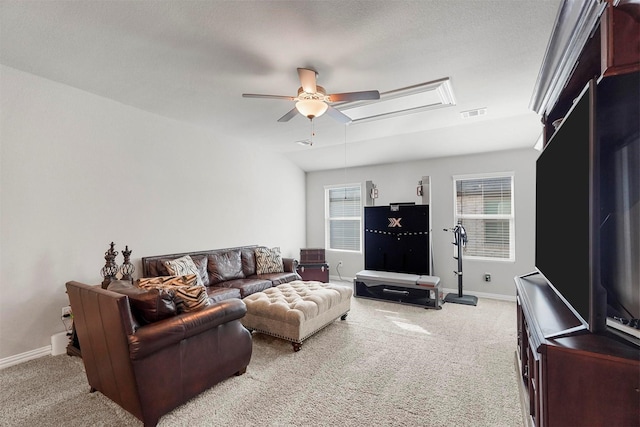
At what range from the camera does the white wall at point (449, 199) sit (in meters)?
4.55

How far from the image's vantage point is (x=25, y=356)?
2756 millimetres

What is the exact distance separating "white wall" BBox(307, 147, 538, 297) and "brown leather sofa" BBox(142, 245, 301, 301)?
216 cm

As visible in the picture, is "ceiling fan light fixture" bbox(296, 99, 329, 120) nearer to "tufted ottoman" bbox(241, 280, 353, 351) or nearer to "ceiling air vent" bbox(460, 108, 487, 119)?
"tufted ottoman" bbox(241, 280, 353, 351)

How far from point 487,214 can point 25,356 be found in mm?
6125

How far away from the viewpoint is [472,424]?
6.14ft

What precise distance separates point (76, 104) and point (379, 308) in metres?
4.45

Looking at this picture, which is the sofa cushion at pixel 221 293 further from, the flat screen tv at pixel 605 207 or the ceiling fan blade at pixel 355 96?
the flat screen tv at pixel 605 207

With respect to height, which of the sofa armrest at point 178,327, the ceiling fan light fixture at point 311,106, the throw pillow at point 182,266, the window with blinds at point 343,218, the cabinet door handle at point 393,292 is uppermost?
the ceiling fan light fixture at point 311,106

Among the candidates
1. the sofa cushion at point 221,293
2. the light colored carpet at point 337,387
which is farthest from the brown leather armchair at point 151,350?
the sofa cushion at point 221,293

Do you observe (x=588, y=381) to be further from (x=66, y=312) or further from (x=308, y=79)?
(x=66, y=312)

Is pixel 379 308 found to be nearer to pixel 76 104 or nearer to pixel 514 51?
pixel 514 51

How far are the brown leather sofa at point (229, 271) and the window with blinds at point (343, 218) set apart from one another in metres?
1.86

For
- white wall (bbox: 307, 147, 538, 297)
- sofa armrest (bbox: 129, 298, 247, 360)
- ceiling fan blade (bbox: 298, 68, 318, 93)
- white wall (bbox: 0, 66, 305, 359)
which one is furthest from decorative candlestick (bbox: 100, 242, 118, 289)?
white wall (bbox: 307, 147, 538, 297)

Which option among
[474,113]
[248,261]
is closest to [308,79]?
[474,113]
